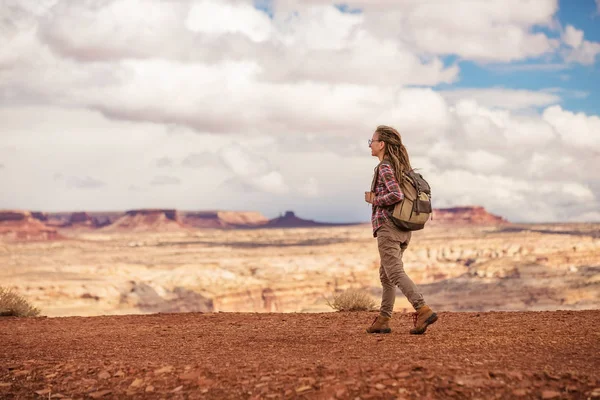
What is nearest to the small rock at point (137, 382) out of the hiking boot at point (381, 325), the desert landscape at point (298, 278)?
the hiking boot at point (381, 325)

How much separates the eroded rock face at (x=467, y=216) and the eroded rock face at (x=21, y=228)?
8907 centimetres

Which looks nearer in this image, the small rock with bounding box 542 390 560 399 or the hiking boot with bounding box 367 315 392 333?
the small rock with bounding box 542 390 560 399

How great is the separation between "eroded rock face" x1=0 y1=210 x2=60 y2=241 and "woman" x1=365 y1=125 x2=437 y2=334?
482 feet

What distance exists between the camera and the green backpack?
7.64 m

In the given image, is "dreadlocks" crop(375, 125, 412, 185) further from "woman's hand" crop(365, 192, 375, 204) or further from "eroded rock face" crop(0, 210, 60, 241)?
"eroded rock face" crop(0, 210, 60, 241)

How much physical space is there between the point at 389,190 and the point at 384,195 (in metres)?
0.07

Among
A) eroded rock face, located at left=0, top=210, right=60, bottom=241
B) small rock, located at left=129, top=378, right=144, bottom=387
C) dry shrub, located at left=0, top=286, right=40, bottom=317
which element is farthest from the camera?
eroded rock face, located at left=0, top=210, right=60, bottom=241

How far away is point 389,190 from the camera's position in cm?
765

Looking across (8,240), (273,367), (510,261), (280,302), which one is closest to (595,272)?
(510,261)

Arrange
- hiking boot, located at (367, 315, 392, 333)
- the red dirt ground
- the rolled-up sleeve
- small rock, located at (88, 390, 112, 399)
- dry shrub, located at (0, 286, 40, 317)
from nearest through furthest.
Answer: the red dirt ground
small rock, located at (88, 390, 112, 399)
the rolled-up sleeve
hiking boot, located at (367, 315, 392, 333)
dry shrub, located at (0, 286, 40, 317)

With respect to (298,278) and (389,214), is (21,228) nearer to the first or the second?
(298,278)

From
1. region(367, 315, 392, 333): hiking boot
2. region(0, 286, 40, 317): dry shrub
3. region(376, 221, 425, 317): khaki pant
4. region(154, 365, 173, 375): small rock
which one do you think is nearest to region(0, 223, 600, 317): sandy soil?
region(0, 286, 40, 317): dry shrub

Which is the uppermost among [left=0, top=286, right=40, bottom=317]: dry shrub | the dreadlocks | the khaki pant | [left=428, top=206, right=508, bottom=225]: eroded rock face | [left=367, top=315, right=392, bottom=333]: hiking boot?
[left=428, top=206, right=508, bottom=225]: eroded rock face

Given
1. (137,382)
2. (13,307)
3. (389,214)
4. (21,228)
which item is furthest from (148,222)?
(137,382)
